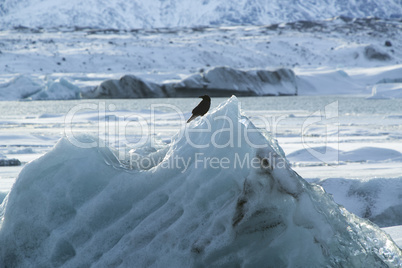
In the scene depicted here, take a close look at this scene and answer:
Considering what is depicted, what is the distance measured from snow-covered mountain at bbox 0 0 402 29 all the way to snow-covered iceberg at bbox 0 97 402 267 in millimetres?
125557

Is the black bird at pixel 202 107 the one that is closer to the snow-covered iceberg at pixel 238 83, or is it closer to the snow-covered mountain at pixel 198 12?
the snow-covered iceberg at pixel 238 83

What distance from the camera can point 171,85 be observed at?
2783cm

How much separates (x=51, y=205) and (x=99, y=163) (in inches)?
13.8

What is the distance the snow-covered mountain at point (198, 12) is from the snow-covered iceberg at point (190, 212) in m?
126

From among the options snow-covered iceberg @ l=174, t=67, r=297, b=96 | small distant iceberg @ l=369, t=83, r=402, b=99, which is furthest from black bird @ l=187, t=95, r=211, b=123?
snow-covered iceberg @ l=174, t=67, r=297, b=96

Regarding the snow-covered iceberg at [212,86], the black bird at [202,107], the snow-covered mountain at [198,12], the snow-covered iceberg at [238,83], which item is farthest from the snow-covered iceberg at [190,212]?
the snow-covered mountain at [198,12]

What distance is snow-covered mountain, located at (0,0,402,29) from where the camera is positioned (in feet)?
434

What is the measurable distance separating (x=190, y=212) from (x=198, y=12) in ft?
553

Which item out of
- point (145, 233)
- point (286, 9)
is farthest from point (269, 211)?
point (286, 9)

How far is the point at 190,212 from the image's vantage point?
279 centimetres

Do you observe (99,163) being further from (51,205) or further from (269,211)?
(269,211)

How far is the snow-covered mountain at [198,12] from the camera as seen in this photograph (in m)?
132

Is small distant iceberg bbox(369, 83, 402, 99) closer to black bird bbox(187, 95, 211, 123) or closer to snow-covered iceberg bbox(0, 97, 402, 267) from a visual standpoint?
black bird bbox(187, 95, 211, 123)

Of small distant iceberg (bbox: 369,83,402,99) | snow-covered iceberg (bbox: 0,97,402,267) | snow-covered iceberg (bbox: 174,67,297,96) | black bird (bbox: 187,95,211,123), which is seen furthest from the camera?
snow-covered iceberg (bbox: 174,67,297,96)
